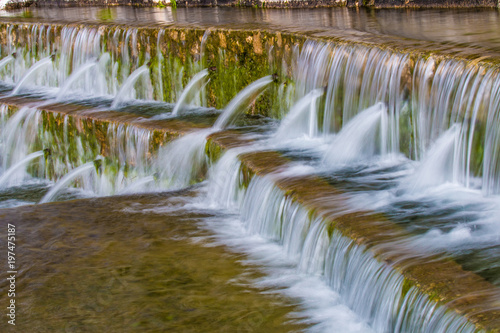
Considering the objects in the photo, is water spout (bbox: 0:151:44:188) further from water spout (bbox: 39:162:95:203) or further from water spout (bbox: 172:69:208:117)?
water spout (bbox: 172:69:208:117)

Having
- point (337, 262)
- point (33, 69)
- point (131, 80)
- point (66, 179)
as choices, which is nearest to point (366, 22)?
point (131, 80)

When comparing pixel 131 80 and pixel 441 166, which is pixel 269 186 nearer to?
pixel 441 166

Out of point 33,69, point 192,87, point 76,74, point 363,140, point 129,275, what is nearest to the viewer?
point 129,275

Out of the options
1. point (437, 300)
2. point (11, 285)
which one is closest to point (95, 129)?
point (11, 285)

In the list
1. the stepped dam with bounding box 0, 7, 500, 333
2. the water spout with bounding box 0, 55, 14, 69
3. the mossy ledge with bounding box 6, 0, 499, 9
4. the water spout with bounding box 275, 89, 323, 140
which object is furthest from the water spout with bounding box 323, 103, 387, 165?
the water spout with bounding box 0, 55, 14, 69

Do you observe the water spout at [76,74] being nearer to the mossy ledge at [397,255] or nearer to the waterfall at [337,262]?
the waterfall at [337,262]

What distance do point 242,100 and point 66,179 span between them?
2364 mm

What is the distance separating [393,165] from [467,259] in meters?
2.06

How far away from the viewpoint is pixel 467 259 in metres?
4.25

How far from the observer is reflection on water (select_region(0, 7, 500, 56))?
7020mm

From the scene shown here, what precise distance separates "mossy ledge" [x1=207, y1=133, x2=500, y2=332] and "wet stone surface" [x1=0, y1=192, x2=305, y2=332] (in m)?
0.61

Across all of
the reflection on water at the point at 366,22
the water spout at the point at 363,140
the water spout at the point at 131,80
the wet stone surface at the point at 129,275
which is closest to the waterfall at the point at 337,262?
the wet stone surface at the point at 129,275

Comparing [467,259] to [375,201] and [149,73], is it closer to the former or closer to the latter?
[375,201]

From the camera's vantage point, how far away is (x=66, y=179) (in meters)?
9.14
